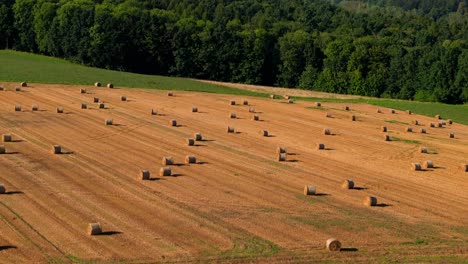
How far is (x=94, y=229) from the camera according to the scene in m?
25.3

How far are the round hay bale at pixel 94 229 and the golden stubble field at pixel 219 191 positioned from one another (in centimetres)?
22

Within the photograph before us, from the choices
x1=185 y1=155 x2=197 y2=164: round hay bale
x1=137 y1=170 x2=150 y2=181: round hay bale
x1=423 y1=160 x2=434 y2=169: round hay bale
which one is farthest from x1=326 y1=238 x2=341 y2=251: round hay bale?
x1=423 y1=160 x2=434 y2=169: round hay bale

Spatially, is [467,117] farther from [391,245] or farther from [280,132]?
[391,245]

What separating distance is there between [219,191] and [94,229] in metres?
8.63

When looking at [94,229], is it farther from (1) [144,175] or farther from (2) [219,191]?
(1) [144,175]

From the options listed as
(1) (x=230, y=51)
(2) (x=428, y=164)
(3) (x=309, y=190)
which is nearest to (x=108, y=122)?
(3) (x=309, y=190)

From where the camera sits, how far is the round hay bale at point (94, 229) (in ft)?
82.9

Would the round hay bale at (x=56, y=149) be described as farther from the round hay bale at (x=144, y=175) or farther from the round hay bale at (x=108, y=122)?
the round hay bale at (x=108, y=122)

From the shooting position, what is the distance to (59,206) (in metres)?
28.7

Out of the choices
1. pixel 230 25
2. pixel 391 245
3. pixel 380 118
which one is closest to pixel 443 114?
pixel 380 118

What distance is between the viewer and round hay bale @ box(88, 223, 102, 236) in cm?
2528

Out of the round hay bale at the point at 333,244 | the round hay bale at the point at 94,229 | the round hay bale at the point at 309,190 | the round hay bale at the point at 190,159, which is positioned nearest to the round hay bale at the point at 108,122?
the round hay bale at the point at 190,159

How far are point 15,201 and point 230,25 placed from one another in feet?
394

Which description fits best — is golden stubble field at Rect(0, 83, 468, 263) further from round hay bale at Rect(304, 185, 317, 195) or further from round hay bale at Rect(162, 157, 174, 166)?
round hay bale at Rect(304, 185, 317, 195)
